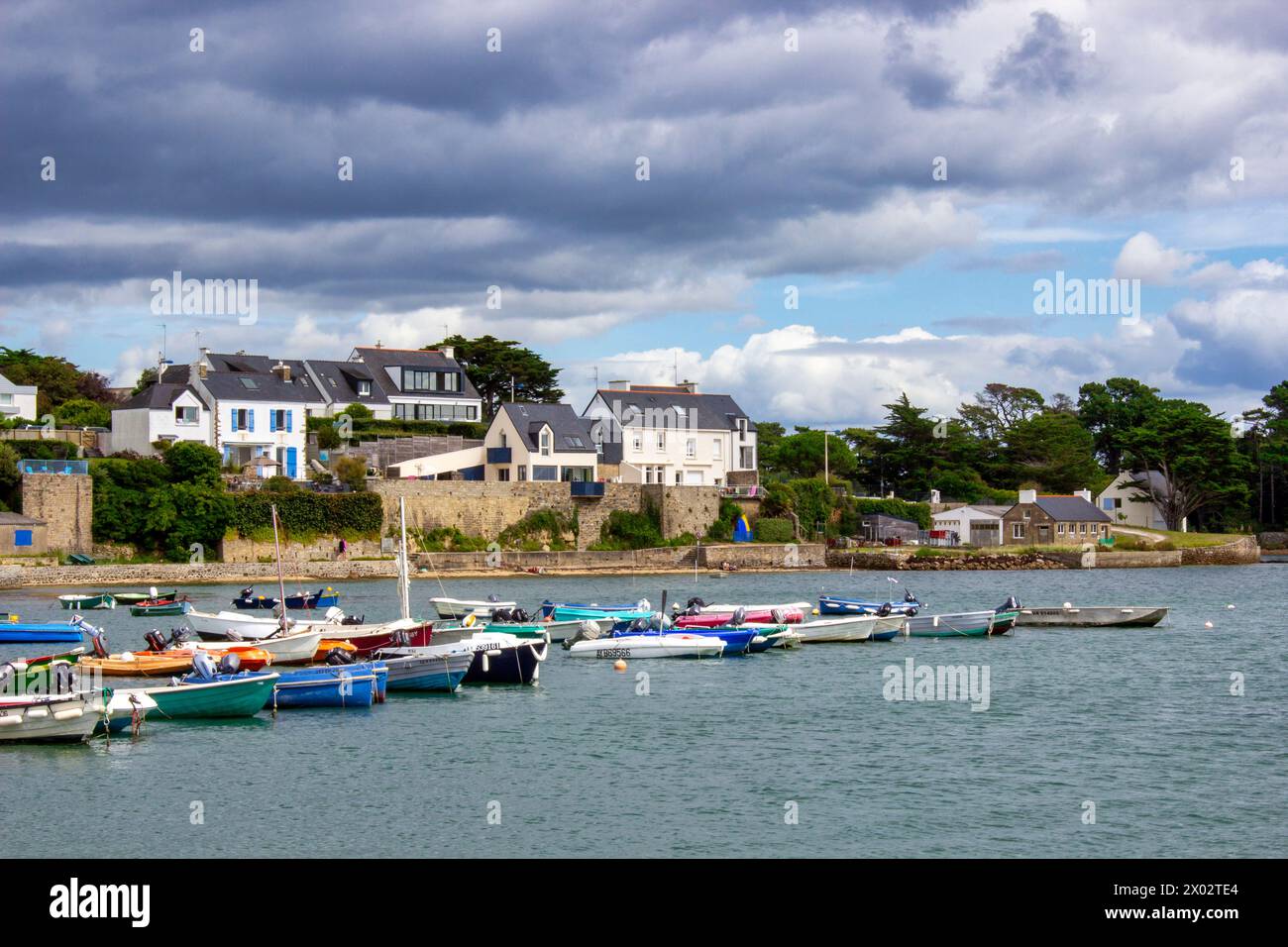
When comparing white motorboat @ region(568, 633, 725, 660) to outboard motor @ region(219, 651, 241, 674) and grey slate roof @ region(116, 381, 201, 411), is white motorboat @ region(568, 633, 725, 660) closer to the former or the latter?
outboard motor @ region(219, 651, 241, 674)

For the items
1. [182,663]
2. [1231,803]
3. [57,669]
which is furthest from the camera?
[182,663]

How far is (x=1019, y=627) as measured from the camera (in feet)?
152

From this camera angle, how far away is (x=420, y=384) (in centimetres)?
7875

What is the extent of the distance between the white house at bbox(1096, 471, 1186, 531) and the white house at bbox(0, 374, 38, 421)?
70548mm

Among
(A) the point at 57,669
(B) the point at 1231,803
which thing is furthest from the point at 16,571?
(B) the point at 1231,803

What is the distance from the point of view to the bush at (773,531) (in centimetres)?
7506

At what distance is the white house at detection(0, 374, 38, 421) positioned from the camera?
Result: 70.4m

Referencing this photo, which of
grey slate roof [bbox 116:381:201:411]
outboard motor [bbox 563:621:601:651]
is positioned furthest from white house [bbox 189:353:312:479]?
outboard motor [bbox 563:621:601:651]

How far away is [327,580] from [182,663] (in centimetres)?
3048

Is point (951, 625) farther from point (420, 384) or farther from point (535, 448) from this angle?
point (420, 384)
